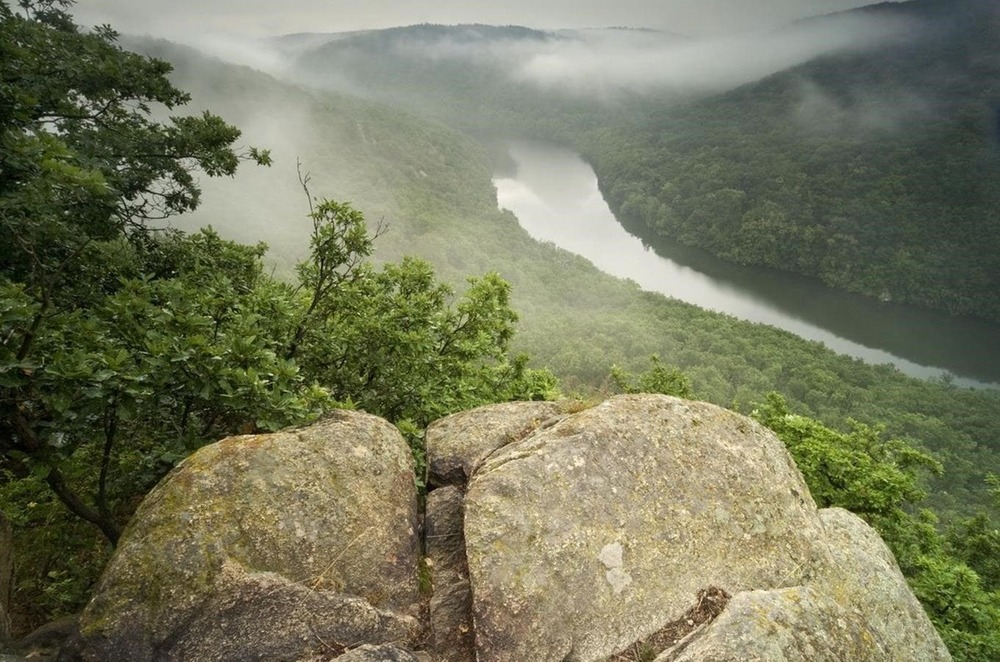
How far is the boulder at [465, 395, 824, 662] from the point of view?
5.55 meters

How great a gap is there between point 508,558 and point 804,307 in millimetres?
144939

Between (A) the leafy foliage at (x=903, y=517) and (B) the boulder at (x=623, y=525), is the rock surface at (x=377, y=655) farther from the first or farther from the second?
(A) the leafy foliage at (x=903, y=517)

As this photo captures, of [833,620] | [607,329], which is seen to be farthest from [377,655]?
[607,329]

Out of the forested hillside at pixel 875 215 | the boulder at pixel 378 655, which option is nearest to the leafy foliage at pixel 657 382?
the boulder at pixel 378 655

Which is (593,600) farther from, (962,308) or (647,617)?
(962,308)

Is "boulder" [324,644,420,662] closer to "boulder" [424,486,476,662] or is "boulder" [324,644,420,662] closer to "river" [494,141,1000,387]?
"boulder" [424,486,476,662]

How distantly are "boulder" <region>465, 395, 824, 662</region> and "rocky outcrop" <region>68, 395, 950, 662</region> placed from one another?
2 centimetres

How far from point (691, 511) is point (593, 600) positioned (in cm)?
182

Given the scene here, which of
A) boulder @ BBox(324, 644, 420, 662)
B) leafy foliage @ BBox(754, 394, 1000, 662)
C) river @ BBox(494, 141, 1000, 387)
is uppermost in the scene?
boulder @ BBox(324, 644, 420, 662)

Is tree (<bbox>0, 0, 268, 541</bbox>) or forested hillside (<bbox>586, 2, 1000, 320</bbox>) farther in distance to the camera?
forested hillside (<bbox>586, 2, 1000, 320</bbox>)

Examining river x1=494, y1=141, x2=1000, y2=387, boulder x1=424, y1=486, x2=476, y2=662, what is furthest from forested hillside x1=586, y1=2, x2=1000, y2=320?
boulder x1=424, y1=486, x2=476, y2=662

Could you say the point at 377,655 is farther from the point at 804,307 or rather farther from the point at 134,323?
the point at 804,307

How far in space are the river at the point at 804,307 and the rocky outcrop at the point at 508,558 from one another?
399 ft

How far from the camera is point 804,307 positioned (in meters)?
130
